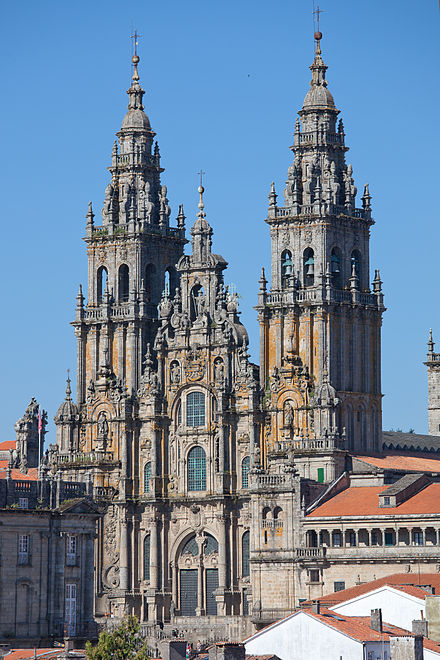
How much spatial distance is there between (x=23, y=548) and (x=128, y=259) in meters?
35.7

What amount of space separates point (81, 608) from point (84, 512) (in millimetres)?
→ 5741

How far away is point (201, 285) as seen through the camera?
142 m

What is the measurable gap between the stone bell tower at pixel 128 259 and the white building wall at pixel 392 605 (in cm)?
4579

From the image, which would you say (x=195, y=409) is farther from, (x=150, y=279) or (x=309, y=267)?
(x=309, y=267)

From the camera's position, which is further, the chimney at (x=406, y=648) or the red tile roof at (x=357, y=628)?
the red tile roof at (x=357, y=628)

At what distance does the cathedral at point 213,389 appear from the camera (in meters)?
136

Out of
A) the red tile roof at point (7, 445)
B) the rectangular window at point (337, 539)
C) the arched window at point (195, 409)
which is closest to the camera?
the rectangular window at point (337, 539)

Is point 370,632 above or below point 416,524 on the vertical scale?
below

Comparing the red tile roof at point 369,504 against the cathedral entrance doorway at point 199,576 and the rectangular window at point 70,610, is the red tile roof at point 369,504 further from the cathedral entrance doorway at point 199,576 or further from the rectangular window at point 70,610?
the rectangular window at point 70,610

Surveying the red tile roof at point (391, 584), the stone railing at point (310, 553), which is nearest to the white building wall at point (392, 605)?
the red tile roof at point (391, 584)

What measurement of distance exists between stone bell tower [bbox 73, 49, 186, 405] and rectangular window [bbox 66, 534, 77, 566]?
27116mm

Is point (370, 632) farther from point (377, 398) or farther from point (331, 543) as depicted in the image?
point (377, 398)

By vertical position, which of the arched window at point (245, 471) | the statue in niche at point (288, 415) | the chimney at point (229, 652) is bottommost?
the chimney at point (229, 652)

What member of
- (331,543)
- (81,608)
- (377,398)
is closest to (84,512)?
(81,608)
